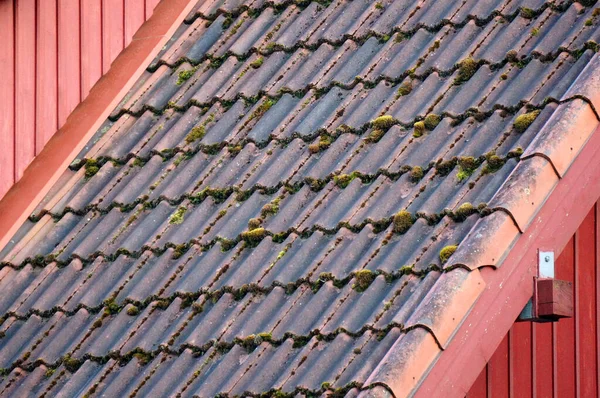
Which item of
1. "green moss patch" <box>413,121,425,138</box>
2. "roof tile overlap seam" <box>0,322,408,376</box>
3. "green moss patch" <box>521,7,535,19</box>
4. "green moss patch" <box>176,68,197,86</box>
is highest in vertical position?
"green moss patch" <box>521,7,535,19</box>

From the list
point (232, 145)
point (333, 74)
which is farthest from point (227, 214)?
point (333, 74)

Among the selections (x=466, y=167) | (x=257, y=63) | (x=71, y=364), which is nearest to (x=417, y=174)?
(x=466, y=167)

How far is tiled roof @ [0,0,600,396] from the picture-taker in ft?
17.7

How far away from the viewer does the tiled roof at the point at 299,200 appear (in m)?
5.40

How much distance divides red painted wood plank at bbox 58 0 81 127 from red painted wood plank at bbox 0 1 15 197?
1.05 feet

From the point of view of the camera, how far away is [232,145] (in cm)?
692

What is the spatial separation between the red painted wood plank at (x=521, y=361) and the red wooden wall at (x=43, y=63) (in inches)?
112

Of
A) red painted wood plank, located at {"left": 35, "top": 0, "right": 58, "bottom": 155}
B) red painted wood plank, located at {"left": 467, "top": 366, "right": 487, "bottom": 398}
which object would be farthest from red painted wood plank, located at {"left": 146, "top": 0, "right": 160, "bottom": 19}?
red painted wood plank, located at {"left": 467, "top": 366, "right": 487, "bottom": 398}

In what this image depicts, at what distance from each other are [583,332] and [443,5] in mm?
1953

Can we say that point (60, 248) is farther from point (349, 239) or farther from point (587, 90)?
point (587, 90)

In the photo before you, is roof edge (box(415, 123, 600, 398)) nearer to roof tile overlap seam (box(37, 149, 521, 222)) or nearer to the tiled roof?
the tiled roof

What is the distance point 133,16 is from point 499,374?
3.12 metres

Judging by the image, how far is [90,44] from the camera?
24.3 feet

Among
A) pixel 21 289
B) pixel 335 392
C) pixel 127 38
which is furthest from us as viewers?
pixel 127 38
